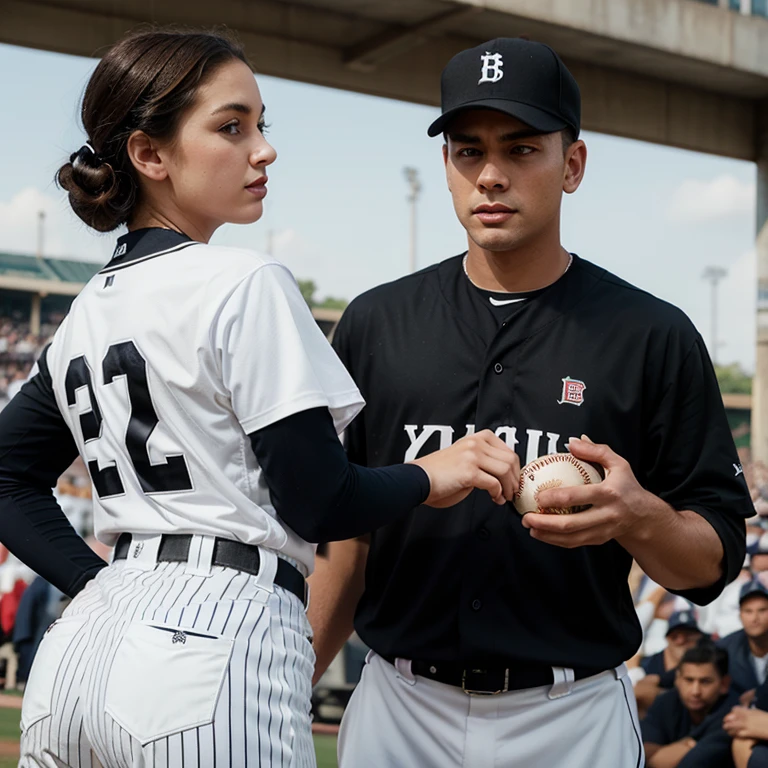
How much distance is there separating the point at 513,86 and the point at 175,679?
4.72ft

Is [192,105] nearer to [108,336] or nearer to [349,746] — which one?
[108,336]

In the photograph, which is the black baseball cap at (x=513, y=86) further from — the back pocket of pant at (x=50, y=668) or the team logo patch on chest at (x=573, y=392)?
the back pocket of pant at (x=50, y=668)

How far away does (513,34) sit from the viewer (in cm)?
1086

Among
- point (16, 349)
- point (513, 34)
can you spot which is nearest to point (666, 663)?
point (16, 349)

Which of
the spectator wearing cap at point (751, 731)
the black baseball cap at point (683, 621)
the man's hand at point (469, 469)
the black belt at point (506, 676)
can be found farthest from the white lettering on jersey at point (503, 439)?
the black baseball cap at point (683, 621)

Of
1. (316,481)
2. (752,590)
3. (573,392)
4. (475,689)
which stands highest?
(573,392)

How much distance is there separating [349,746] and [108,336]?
1226 millimetres

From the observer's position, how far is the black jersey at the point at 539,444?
237 cm

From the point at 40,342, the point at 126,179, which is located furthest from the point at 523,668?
the point at 40,342

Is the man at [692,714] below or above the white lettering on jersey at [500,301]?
below

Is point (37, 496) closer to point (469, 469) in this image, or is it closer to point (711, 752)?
point (469, 469)

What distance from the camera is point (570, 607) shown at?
2377 millimetres

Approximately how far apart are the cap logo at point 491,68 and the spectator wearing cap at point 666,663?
504 centimetres

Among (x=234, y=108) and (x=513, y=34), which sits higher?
(x=513, y=34)
